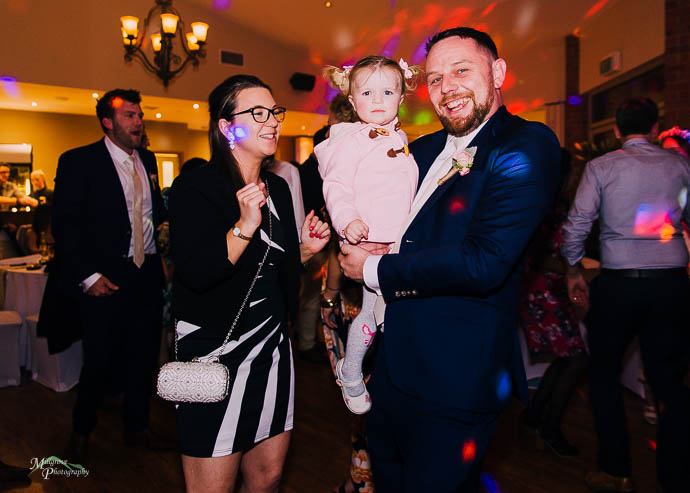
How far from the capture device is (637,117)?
2.57 metres

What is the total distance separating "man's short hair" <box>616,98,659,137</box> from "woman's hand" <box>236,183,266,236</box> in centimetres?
203

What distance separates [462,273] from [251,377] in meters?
0.81

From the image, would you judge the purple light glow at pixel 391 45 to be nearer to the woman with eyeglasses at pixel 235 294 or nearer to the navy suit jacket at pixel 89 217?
the navy suit jacket at pixel 89 217

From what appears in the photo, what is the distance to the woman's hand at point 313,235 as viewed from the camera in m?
1.76

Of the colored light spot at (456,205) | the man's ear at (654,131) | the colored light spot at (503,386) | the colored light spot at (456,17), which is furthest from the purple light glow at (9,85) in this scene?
the colored light spot at (503,386)

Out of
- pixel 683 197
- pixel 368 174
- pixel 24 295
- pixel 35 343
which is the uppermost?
pixel 368 174

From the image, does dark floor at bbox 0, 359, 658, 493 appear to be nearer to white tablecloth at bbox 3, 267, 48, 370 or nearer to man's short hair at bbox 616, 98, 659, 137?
white tablecloth at bbox 3, 267, 48, 370

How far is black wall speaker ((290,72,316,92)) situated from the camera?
10.3m

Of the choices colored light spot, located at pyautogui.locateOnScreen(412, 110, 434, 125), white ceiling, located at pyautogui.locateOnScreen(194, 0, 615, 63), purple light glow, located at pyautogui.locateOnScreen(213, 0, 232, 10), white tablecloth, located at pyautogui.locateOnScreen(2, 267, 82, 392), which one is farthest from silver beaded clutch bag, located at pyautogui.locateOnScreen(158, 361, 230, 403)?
colored light spot, located at pyautogui.locateOnScreen(412, 110, 434, 125)

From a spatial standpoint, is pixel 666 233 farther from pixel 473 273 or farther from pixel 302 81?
pixel 302 81

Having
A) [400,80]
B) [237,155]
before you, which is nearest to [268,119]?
[237,155]

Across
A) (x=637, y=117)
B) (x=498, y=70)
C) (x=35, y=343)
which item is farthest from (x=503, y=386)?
(x=35, y=343)

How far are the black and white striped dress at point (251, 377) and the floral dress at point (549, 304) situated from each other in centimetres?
180

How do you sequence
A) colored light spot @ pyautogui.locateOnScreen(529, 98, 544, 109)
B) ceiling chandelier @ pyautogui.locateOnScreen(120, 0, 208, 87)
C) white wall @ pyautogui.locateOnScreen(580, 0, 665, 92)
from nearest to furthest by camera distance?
white wall @ pyautogui.locateOnScreen(580, 0, 665, 92) < ceiling chandelier @ pyautogui.locateOnScreen(120, 0, 208, 87) < colored light spot @ pyautogui.locateOnScreen(529, 98, 544, 109)
